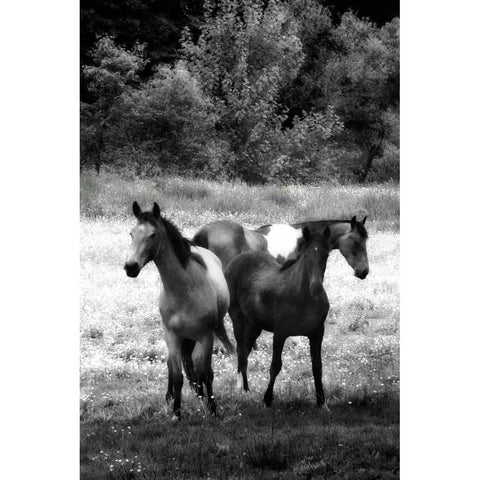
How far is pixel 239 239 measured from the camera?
584cm

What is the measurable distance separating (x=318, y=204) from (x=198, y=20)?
138 centimetres

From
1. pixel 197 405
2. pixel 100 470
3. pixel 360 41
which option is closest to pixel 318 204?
pixel 360 41

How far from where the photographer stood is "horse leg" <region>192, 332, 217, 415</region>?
5.36m

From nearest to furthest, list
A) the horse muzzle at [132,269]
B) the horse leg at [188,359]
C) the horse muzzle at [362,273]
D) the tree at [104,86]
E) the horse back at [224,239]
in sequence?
the horse muzzle at [132,269] < the horse leg at [188,359] < the horse muzzle at [362,273] < the horse back at [224,239] < the tree at [104,86]

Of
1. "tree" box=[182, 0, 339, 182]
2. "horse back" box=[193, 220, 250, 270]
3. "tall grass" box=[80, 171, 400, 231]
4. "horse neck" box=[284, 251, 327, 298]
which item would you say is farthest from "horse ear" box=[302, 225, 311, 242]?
"tree" box=[182, 0, 339, 182]

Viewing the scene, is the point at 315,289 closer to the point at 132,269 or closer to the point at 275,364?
the point at 275,364

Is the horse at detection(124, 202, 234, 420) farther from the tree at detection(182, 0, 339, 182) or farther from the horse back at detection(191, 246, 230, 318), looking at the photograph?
the tree at detection(182, 0, 339, 182)

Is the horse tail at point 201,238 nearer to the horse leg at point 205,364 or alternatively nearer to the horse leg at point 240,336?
the horse leg at point 240,336

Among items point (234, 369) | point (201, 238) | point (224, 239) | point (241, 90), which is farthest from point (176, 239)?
point (241, 90)

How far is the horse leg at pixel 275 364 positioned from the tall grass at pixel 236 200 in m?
0.74

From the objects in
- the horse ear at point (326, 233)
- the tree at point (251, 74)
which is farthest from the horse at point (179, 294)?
the tree at point (251, 74)

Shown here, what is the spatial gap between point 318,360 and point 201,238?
99cm

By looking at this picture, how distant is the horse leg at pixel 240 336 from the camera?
571cm
